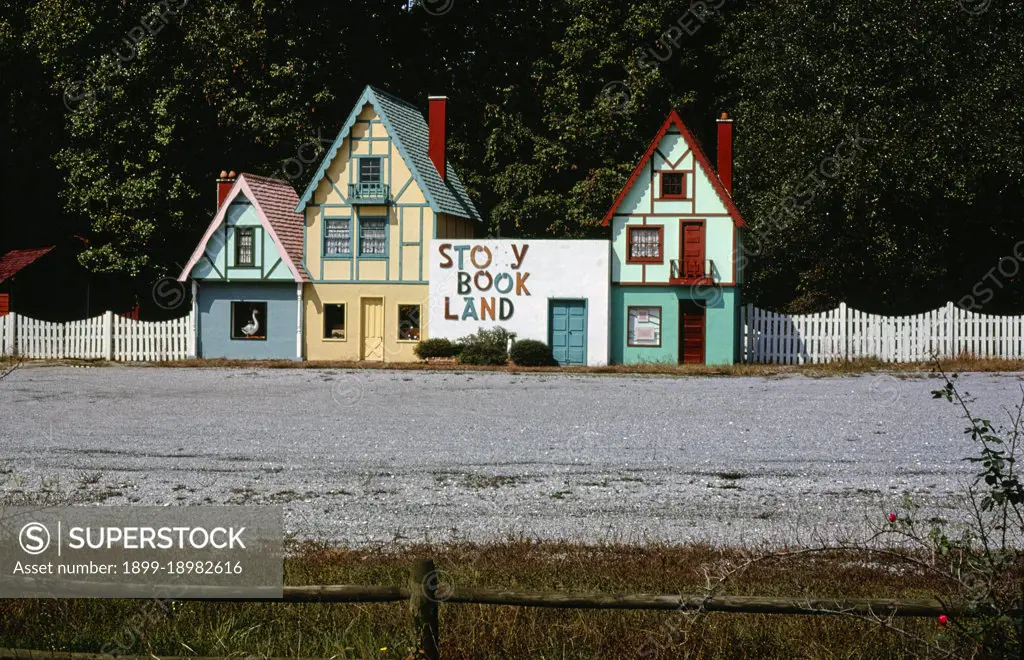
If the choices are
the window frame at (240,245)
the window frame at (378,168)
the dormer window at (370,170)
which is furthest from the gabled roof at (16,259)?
the dormer window at (370,170)

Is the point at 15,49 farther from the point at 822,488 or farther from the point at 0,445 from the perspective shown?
the point at 822,488

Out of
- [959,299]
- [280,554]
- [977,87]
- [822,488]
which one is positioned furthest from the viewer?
[959,299]

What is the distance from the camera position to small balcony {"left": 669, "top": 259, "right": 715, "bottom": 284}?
3356cm

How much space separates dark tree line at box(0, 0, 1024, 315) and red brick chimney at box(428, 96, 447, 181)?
209 inches

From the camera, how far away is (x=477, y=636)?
6773mm

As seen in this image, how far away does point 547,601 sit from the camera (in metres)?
5.73

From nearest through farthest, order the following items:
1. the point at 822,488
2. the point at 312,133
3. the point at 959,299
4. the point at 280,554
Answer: the point at 280,554, the point at 822,488, the point at 959,299, the point at 312,133

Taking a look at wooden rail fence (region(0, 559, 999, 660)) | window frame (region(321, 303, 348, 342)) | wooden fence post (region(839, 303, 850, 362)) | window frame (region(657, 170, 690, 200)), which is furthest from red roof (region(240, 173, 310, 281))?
wooden rail fence (region(0, 559, 999, 660))

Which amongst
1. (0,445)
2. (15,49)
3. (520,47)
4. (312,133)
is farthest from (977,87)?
(15,49)

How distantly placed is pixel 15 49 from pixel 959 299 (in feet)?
124

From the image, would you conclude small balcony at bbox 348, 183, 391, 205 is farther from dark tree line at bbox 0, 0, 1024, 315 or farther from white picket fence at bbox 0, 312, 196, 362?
dark tree line at bbox 0, 0, 1024, 315

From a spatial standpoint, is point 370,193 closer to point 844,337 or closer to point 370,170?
point 370,170

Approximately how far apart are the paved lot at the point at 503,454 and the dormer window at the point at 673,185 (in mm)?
10771

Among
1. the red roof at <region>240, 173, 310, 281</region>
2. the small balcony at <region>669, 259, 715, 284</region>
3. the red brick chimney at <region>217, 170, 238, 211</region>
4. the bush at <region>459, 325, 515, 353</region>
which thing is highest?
the red brick chimney at <region>217, 170, 238, 211</region>
